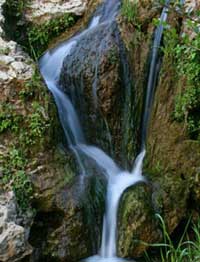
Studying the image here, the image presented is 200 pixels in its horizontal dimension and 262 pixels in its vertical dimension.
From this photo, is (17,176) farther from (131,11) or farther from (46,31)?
(46,31)

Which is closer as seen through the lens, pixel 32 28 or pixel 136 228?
pixel 136 228

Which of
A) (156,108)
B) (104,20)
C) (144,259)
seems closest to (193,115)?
(156,108)

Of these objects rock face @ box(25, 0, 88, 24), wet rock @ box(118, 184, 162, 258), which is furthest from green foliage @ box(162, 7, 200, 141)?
rock face @ box(25, 0, 88, 24)

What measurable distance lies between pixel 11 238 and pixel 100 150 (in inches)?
75.9

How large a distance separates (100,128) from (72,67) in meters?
0.83

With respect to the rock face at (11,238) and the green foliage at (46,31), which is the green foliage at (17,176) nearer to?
the rock face at (11,238)

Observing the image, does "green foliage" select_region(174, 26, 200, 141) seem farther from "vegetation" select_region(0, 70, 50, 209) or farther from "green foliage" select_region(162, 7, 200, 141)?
"vegetation" select_region(0, 70, 50, 209)

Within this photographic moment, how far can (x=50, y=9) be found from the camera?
740 centimetres

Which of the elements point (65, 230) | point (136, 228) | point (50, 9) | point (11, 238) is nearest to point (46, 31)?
point (50, 9)

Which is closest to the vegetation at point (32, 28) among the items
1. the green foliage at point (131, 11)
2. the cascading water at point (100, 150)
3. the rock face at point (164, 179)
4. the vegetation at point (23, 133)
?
the cascading water at point (100, 150)

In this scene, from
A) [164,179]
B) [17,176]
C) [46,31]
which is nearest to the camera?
[17,176]

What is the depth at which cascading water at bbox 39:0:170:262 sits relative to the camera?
4711 mm

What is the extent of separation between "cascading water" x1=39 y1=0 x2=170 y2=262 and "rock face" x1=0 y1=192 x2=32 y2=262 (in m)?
0.82

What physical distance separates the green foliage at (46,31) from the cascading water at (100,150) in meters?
0.57
